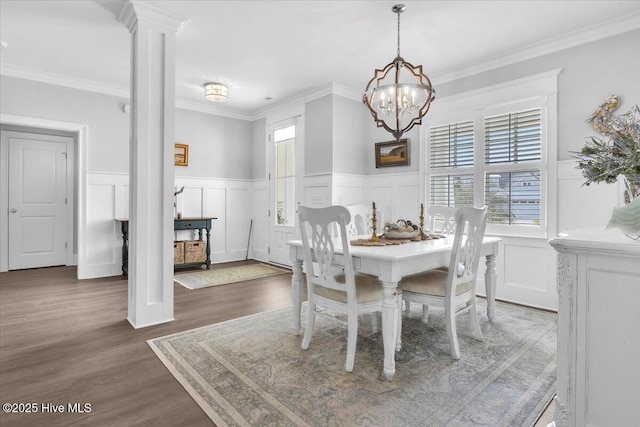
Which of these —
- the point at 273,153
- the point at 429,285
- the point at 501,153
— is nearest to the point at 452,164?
the point at 501,153

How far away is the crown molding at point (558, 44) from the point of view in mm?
2906

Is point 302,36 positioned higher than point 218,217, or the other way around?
point 302,36

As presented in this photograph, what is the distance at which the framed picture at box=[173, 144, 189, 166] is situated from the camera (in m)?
5.41

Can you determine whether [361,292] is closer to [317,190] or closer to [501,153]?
[501,153]

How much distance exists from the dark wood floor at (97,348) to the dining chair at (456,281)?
5.01 ft

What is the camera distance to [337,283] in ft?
7.18

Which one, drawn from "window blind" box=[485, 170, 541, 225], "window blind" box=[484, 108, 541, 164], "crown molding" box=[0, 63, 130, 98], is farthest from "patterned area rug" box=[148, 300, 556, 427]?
"crown molding" box=[0, 63, 130, 98]

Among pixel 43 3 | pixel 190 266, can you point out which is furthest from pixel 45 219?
pixel 43 3

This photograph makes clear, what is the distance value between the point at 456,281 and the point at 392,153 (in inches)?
107

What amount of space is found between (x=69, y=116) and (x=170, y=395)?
4.35 meters

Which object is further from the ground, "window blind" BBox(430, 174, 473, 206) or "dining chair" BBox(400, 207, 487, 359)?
"window blind" BBox(430, 174, 473, 206)

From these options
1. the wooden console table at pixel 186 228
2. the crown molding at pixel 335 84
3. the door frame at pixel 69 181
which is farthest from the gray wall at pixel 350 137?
the door frame at pixel 69 181

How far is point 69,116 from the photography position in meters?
4.51

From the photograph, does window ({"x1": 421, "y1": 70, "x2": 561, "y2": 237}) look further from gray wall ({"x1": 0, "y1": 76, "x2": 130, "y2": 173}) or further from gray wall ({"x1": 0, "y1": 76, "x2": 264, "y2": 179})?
gray wall ({"x1": 0, "y1": 76, "x2": 130, "y2": 173})
